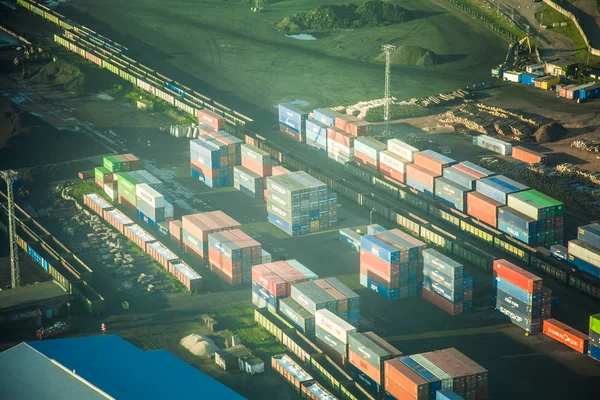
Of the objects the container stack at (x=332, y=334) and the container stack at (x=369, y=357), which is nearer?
the container stack at (x=369, y=357)

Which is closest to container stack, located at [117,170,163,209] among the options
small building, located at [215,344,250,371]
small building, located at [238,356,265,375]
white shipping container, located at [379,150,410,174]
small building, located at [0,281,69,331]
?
small building, located at [0,281,69,331]

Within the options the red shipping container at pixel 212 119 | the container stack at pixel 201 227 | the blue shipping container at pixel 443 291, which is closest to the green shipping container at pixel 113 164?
the container stack at pixel 201 227

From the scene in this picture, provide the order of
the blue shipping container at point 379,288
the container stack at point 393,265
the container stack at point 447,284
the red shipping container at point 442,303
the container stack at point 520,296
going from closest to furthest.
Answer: the container stack at point 520,296
the container stack at point 447,284
the red shipping container at point 442,303
the container stack at point 393,265
the blue shipping container at point 379,288

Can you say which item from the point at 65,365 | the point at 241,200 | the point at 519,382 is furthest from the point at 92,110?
the point at 519,382

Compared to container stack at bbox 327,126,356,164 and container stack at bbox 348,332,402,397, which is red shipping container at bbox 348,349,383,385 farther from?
container stack at bbox 327,126,356,164

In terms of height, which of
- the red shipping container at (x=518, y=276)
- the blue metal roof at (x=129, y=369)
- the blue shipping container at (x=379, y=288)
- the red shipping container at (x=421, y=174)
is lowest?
the blue shipping container at (x=379, y=288)

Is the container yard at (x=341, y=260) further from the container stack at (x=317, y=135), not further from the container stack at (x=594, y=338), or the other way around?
the container stack at (x=317, y=135)

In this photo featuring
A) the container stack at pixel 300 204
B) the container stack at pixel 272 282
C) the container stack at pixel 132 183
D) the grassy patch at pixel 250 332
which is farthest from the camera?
the container stack at pixel 132 183

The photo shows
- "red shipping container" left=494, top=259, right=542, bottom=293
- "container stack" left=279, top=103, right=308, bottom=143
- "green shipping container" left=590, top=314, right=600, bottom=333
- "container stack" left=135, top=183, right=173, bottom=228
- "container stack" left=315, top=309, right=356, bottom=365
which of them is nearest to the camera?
"container stack" left=315, top=309, right=356, bottom=365
